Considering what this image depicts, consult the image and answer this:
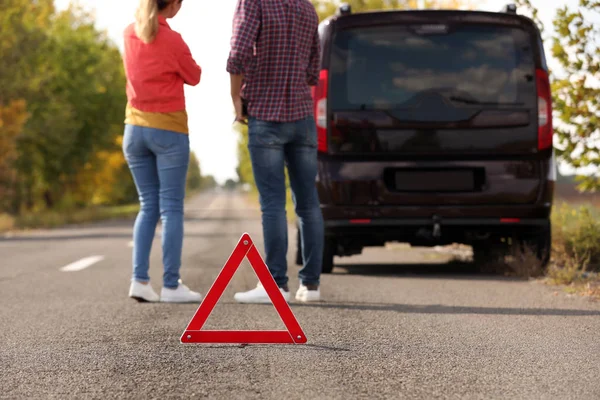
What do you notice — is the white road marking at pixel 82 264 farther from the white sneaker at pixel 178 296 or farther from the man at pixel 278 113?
the man at pixel 278 113

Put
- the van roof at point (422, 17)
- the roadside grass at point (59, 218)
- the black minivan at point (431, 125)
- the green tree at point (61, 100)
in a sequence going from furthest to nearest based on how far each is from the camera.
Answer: the green tree at point (61, 100), the roadside grass at point (59, 218), the van roof at point (422, 17), the black minivan at point (431, 125)

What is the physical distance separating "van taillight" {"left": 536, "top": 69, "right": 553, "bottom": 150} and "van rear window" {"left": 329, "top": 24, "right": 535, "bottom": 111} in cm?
8

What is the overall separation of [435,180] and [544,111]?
41.9 inches

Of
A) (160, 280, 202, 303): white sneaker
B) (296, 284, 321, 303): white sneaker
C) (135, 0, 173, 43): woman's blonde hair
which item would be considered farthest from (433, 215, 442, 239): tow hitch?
(135, 0, 173, 43): woman's blonde hair

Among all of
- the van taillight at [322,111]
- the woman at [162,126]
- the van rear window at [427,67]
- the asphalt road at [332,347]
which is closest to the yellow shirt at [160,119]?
the woman at [162,126]

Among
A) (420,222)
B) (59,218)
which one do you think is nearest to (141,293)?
(420,222)

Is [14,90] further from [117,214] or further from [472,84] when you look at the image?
[472,84]

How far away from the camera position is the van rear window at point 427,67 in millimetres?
7496

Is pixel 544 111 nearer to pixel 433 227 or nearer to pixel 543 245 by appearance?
pixel 543 245

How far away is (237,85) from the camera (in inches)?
233

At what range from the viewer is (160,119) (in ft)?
20.4

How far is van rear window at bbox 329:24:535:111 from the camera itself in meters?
7.50

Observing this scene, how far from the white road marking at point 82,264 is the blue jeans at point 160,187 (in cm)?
335

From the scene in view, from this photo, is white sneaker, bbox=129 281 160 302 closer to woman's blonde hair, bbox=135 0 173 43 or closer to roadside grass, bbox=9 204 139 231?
woman's blonde hair, bbox=135 0 173 43
